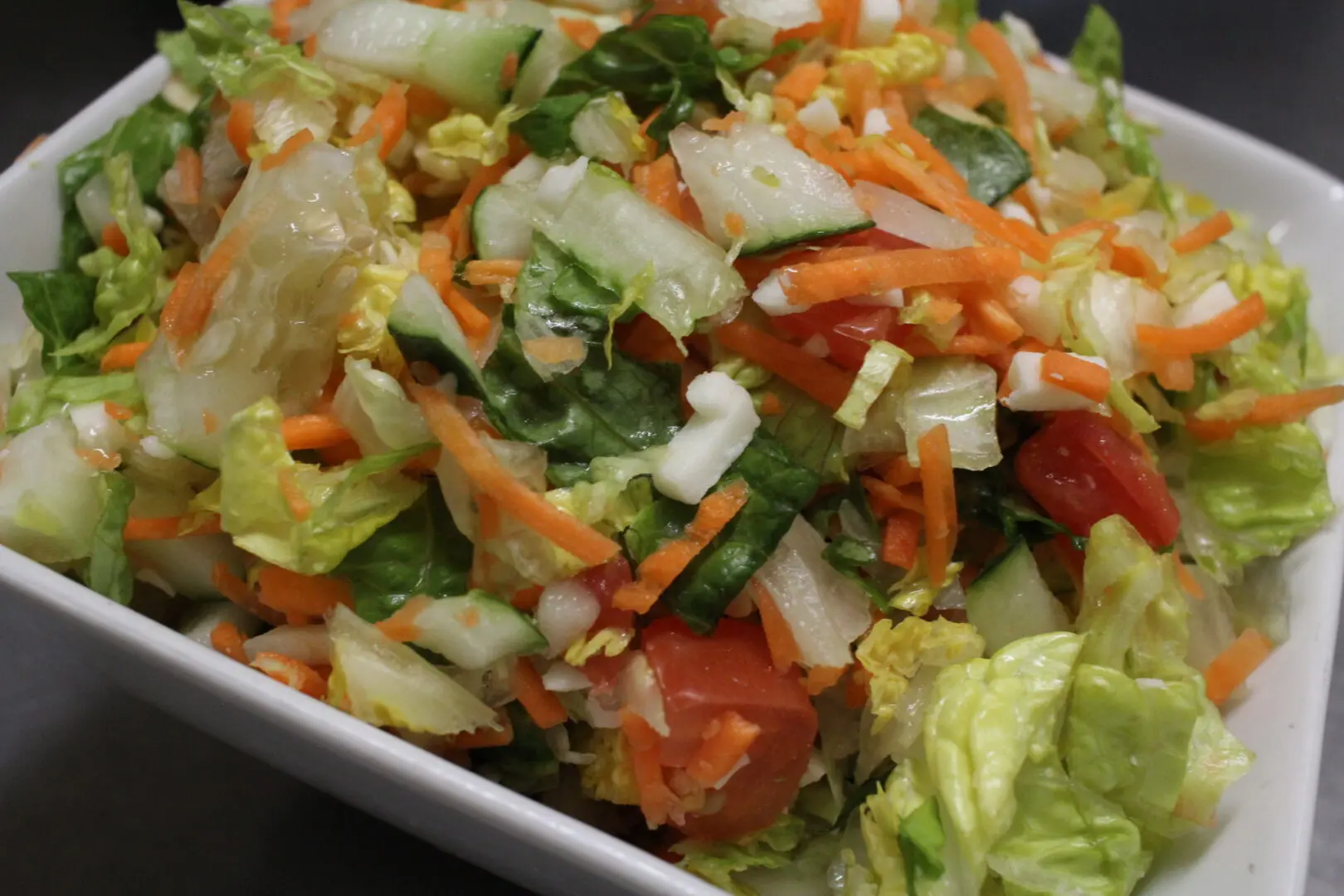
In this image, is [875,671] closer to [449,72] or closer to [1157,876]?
[1157,876]

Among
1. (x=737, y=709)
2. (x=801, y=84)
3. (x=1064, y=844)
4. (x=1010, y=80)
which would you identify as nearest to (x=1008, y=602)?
(x=1064, y=844)

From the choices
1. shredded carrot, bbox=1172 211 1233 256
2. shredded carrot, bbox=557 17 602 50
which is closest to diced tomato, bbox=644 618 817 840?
shredded carrot, bbox=557 17 602 50

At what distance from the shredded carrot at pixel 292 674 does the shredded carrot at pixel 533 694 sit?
0.23 metres

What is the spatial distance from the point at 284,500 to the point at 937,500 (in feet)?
2.59

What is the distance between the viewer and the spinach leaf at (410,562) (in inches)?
50.5

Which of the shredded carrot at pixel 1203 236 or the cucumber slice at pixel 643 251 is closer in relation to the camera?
the cucumber slice at pixel 643 251

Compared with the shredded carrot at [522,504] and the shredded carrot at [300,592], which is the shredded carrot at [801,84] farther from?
the shredded carrot at [300,592]

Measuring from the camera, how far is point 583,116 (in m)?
1.49

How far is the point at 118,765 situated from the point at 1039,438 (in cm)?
155

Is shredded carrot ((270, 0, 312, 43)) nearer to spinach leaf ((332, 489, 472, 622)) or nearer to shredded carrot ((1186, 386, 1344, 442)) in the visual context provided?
spinach leaf ((332, 489, 472, 622))

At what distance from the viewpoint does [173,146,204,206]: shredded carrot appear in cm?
158

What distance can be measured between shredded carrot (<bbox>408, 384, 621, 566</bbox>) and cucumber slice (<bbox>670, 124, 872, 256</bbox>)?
42cm

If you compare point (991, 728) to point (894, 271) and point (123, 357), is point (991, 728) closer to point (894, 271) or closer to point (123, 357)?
point (894, 271)

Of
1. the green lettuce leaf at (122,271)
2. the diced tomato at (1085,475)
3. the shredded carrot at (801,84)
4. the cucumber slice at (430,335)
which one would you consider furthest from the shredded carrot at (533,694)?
the shredded carrot at (801,84)
